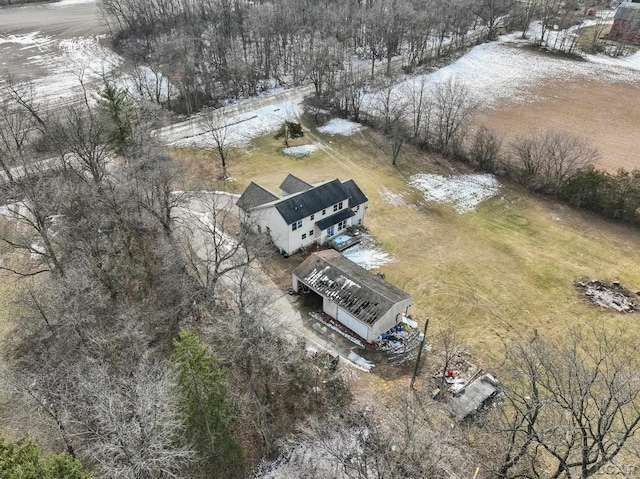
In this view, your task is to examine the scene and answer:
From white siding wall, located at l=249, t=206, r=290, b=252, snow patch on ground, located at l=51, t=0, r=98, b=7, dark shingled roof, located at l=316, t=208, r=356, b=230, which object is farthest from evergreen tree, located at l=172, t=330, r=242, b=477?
snow patch on ground, located at l=51, t=0, r=98, b=7

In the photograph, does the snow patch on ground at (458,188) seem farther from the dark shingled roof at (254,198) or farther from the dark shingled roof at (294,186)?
the dark shingled roof at (254,198)

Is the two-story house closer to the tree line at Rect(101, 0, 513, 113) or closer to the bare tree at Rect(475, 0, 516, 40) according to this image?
the tree line at Rect(101, 0, 513, 113)

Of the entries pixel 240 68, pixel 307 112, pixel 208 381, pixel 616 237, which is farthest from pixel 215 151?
pixel 616 237

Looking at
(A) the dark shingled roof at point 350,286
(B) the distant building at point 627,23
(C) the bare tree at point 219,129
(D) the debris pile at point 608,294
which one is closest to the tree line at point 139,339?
(A) the dark shingled roof at point 350,286

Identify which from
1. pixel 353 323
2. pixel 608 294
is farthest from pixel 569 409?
pixel 608 294

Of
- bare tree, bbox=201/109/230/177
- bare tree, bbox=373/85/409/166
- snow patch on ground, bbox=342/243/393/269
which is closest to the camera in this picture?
snow patch on ground, bbox=342/243/393/269

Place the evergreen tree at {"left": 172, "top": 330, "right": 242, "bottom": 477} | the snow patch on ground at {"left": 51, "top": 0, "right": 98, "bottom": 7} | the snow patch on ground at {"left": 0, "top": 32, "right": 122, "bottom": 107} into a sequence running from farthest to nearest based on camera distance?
the snow patch on ground at {"left": 51, "top": 0, "right": 98, "bottom": 7}
the snow patch on ground at {"left": 0, "top": 32, "right": 122, "bottom": 107}
the evergreen tree at {"left": 172, "top": 330, "right": 242, "bottom": 477}

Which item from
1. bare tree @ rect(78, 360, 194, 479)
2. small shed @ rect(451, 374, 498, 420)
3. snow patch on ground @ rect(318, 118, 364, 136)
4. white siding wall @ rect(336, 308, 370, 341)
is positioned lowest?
small shed @ rect(451, 374, 498, 420)

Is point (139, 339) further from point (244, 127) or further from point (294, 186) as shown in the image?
point (244, 127)
